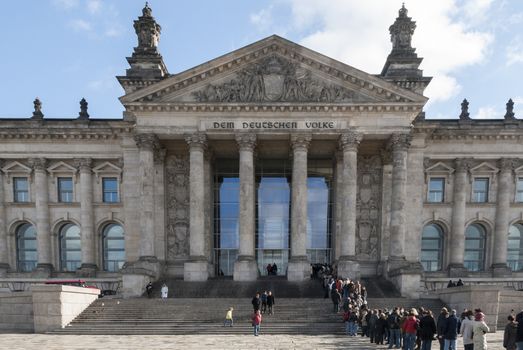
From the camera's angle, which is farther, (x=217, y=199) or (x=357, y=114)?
(x=217, y=199)

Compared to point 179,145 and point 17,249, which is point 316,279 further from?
point 17,249

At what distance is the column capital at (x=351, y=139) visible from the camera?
2909 centimetres

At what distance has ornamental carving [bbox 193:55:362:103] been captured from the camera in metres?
29.2

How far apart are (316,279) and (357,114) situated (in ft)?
44.7

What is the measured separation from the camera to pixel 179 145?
32.4 meters

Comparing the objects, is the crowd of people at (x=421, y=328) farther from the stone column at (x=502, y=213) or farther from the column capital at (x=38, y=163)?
the column capital at (x=38, y=163)

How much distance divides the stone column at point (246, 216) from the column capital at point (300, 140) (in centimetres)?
322

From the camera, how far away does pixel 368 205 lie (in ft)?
110

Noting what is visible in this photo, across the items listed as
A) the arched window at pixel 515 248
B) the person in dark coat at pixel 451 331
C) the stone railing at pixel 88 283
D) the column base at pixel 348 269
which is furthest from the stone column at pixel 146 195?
the arched window at pixel 515 248

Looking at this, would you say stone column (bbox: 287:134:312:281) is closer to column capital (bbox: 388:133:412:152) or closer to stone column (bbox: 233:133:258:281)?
stone column (bbox: 233:133:258:281)

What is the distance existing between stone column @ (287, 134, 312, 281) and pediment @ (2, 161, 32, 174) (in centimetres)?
2570

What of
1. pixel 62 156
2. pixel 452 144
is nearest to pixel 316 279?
pixel 452 144

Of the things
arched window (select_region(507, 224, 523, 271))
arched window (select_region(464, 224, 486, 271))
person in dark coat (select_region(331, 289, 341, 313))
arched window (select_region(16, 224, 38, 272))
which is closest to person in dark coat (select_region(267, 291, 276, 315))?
person in dark coat (select_region(331, 289, 341, 313))

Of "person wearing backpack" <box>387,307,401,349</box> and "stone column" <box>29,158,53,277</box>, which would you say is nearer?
"person wearing backpack" <box>387,307,401,349</box>
